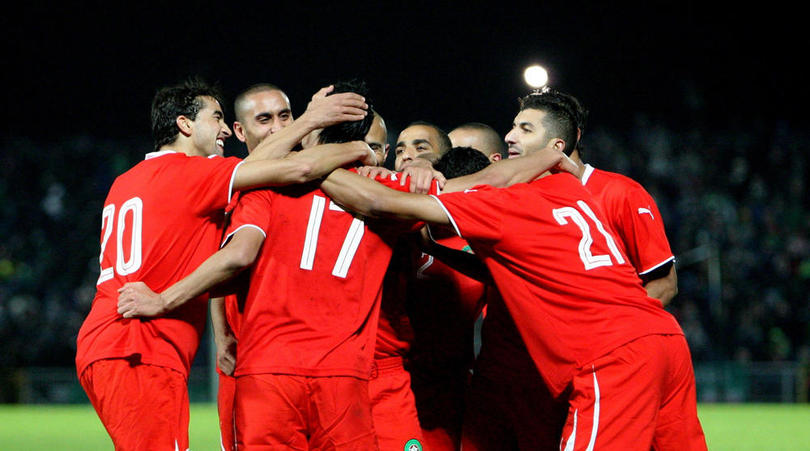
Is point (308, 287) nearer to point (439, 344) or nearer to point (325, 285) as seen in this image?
point (325, 285)

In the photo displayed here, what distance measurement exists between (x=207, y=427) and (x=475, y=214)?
12.1 meters

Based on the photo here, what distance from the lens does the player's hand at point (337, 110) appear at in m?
4.72

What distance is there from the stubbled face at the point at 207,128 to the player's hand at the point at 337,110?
0.68m

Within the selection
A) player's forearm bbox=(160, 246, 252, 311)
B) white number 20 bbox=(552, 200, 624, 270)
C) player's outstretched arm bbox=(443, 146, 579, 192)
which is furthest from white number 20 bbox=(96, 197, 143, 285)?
white number 20 bbox=(552, 200, 624, 270)

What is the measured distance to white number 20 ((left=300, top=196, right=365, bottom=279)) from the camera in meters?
4.45

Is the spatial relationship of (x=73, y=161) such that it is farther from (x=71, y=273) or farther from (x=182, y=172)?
(x=182, y=172)

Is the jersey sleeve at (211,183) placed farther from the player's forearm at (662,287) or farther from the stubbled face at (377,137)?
the player's forearm at (662,287)

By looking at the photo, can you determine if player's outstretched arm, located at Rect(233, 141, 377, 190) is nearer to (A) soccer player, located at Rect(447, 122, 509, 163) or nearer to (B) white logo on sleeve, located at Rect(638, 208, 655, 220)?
(B) white logo on sleeve, located at Rect(638, 208, 655, 220)

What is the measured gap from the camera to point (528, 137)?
5895 millimetres

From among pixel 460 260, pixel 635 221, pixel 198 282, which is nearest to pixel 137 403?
pixel 198 282

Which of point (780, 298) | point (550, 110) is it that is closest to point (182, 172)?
point (550, 110)

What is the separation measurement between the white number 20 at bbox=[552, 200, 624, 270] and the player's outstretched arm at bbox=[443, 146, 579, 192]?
35 centimetres

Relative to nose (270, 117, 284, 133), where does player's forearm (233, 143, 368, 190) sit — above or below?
below

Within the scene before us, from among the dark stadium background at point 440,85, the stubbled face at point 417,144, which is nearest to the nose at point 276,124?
the stubbled face at point 417,144
